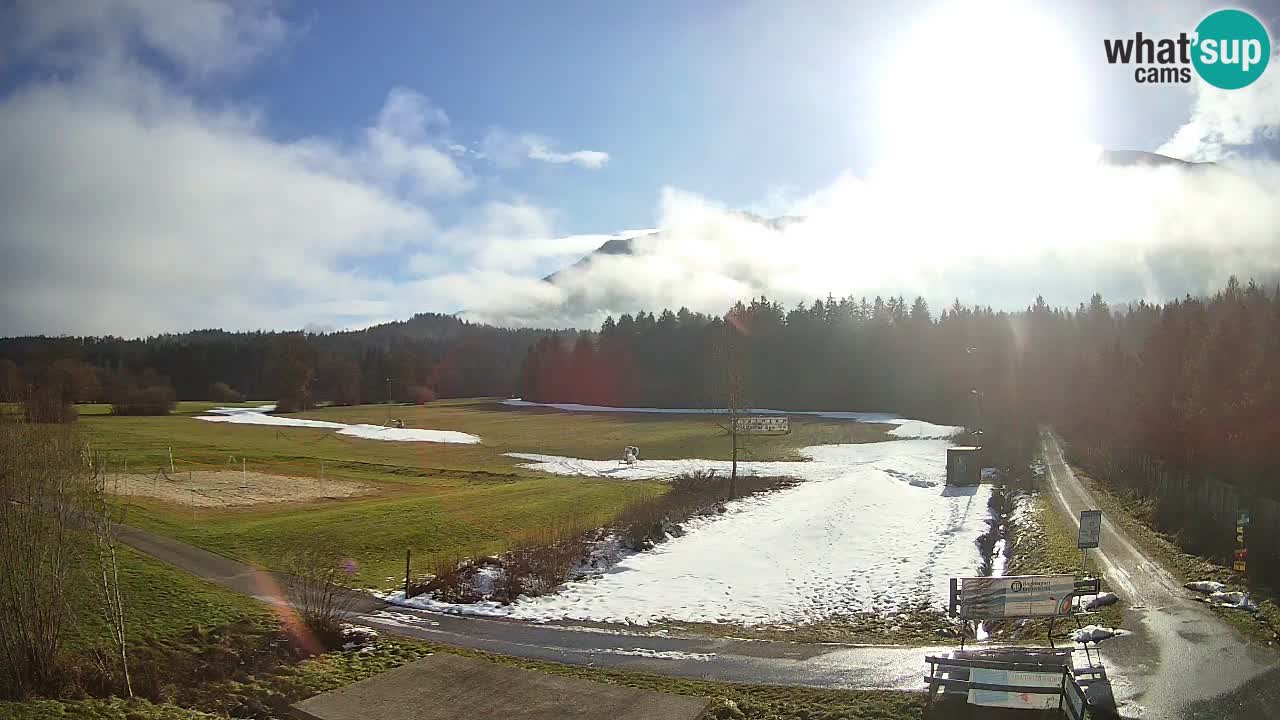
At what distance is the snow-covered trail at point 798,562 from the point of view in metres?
21.9

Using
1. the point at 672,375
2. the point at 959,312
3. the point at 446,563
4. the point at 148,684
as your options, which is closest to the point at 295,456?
the point at 446,563

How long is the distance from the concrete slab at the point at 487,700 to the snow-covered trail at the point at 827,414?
51.7m

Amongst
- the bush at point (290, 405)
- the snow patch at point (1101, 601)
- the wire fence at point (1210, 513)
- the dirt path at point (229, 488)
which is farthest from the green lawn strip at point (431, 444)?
the snow patch at point (1101, 601)

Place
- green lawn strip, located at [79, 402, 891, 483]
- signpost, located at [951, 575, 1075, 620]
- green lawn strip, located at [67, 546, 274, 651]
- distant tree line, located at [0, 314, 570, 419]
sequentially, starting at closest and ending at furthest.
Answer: green lawn strip, located at [67, 546, 274, 651]
signpost, located at [951, 575, 1075, 620]
green lawn strip, located at [79, 402, 891, 483]
distant tree line, located at [0, 314, 570, 419]

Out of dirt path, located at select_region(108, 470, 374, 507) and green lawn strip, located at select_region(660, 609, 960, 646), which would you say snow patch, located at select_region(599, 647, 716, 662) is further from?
dirt path, located at select_region(108, 470, 374, 507)

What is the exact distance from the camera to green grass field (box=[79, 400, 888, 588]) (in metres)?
29.2

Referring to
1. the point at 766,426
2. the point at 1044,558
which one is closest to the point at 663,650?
the point at 1044,558

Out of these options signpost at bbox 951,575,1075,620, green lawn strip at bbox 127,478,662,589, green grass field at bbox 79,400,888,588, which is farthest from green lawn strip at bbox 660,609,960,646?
green grass field at bbox 79,400,888,588

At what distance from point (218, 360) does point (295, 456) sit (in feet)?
374

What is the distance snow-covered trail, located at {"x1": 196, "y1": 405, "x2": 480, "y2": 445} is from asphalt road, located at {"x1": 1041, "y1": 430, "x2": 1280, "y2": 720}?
66.7 meters

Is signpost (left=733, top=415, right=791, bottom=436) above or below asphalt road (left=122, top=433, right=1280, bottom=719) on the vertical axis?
above

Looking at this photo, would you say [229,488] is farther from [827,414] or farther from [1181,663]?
[827,414]

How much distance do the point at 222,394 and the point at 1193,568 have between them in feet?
541

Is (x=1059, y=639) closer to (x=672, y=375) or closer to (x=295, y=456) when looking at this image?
(x=295, y=456)
